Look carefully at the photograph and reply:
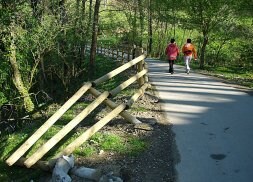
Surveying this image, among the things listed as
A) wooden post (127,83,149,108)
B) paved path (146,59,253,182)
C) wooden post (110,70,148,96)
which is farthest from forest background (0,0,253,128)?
wooden post (110,70,148,96)

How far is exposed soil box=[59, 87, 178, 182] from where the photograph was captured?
665 cm

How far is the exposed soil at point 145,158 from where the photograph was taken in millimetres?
6652

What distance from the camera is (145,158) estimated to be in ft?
23.9

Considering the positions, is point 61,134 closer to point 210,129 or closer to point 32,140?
point 32,140

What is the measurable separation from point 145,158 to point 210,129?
7.31 feet

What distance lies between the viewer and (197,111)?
34.1ft

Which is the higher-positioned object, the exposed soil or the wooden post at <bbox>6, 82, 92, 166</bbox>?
the wooden post at <bbox>6, 82, 92, 166</bbox>

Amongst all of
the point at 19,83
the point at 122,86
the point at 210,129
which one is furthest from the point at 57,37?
the point at 210,129

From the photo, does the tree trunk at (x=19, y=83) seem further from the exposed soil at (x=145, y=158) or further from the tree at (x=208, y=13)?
the tree at (x=208, y=13)

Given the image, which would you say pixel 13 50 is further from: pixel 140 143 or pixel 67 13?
pixel 140 143

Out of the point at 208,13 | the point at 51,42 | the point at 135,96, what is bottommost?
the point at 135,96

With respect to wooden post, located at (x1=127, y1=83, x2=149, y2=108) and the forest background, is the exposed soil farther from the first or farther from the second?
the forest background

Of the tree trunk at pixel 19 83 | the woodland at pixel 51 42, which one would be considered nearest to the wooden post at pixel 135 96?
the woodland at pixel 51 42

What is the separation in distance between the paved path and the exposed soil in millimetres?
228
